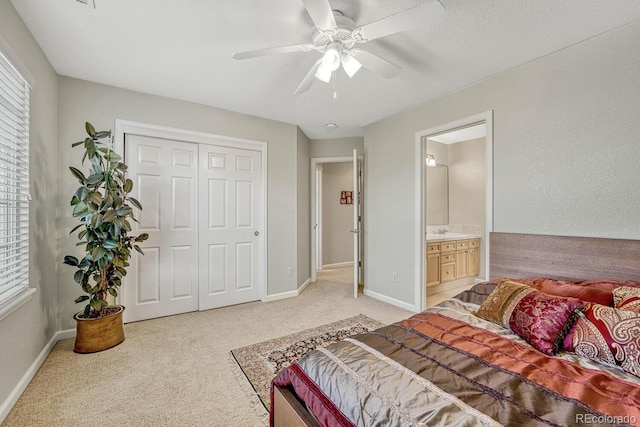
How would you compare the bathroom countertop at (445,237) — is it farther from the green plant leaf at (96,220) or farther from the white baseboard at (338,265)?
the green plant leaf at (96,220)

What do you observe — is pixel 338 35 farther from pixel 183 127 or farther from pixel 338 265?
pixel 338 265

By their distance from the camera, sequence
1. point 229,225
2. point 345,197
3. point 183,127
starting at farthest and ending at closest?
point 345,197 → point 229,225 → point 183,127

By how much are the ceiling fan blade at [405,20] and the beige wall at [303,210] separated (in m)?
2.69

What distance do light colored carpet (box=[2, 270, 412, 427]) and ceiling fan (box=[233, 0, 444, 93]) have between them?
88.2 inches

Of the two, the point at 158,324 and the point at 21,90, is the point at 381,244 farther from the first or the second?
the point at 21,90

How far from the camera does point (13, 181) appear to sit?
1.84 metres

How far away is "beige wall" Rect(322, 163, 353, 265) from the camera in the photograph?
6.20m

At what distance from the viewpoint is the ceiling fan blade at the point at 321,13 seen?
53.7 inches

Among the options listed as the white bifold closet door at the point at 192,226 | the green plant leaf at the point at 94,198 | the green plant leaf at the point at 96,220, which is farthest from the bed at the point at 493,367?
the white bifold closet door at the point at 192,226

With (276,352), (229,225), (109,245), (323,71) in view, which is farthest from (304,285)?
(323,71)

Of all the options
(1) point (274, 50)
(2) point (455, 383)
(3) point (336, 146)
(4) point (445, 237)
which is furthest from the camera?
(3) point (336, 146)

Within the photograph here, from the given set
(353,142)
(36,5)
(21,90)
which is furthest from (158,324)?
(353,142)

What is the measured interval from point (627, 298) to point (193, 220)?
12.1ft
